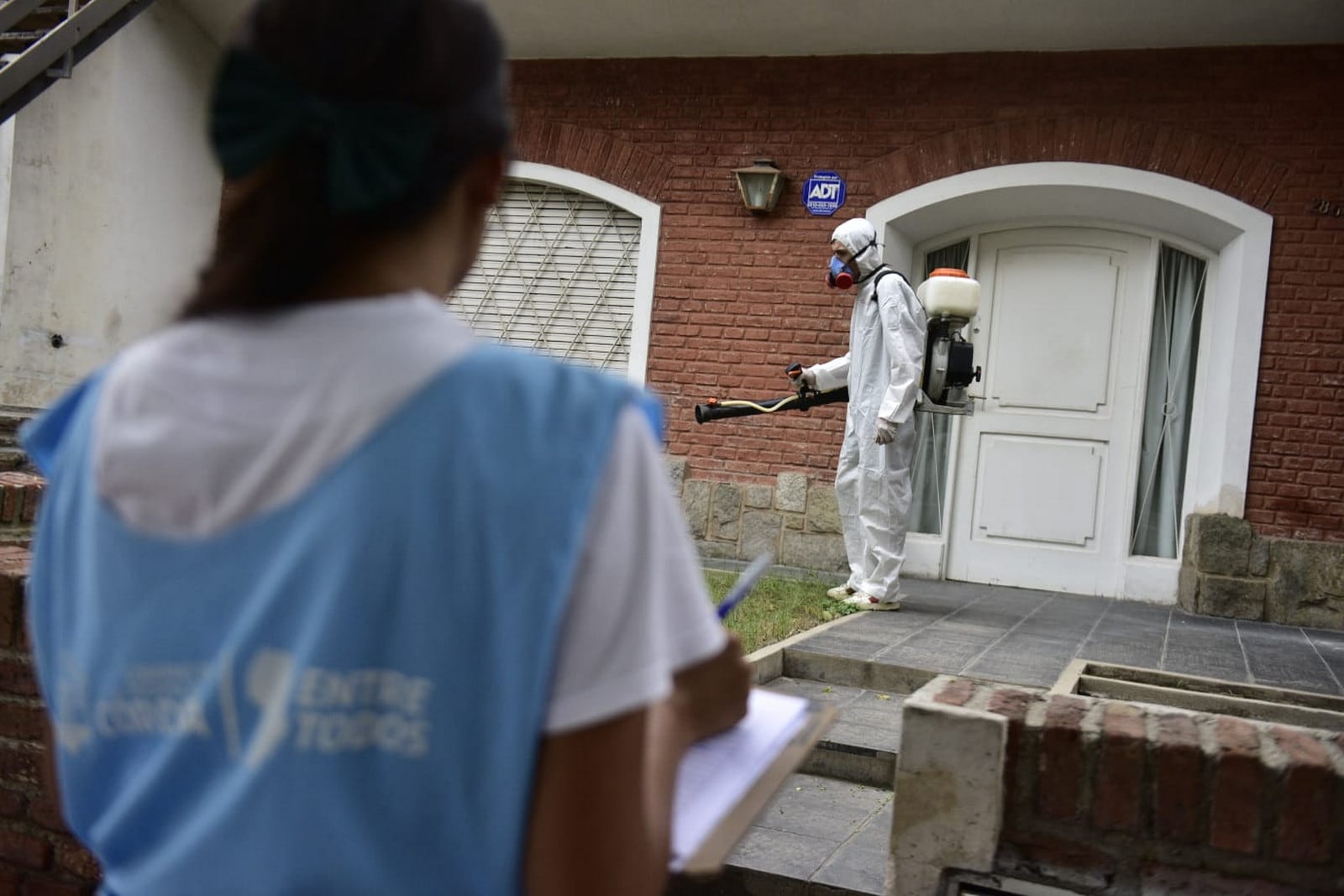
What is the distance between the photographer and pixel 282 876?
81 cm

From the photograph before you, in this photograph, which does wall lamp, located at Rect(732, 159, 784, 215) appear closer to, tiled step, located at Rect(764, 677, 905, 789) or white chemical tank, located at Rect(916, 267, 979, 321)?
white chemical tank, located at Rect(916, 267, 979, 321)

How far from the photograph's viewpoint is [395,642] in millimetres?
808

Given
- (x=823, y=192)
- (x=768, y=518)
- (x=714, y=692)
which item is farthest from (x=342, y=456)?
(x=823, y=192)

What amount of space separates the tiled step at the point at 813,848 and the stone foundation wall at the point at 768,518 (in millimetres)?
4494

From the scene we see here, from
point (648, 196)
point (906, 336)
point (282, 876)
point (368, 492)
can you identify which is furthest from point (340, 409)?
point (648, 196)

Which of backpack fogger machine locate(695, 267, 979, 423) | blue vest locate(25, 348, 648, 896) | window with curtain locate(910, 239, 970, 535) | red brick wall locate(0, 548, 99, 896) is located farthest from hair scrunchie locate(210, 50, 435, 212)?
window with curtain locate(910, 239, 970, 535)

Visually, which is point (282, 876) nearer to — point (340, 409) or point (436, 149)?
point (340, 409)

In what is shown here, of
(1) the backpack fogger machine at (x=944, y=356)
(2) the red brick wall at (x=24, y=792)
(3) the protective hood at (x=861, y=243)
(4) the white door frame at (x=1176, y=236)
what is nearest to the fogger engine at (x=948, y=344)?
(1) the backpack fogger machine at (x=944, y=356)

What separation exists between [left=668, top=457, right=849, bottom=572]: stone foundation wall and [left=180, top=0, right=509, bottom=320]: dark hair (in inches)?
306

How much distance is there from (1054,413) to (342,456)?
27.1 ft

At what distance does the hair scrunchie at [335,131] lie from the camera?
817 mm

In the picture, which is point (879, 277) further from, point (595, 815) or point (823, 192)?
point (595, 815)

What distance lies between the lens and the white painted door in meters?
8.31

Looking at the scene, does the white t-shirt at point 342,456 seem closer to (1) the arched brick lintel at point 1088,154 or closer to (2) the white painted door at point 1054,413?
(1) the arched brick lintel at point 1088,154
